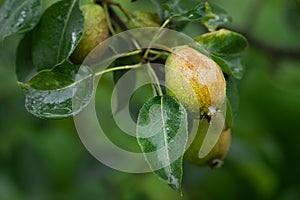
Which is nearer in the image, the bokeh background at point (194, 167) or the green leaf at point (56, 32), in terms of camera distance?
the green leaf at point (56, 32)

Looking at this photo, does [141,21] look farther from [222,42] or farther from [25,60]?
[25,60]

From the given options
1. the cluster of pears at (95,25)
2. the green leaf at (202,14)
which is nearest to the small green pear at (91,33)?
the cluster of pears at (95,25)

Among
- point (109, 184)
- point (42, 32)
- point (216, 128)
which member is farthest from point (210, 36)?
point (109, 184)

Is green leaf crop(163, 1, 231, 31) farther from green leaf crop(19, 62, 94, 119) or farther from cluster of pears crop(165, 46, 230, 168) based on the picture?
green leaf crop(19, 62, 94, 119)

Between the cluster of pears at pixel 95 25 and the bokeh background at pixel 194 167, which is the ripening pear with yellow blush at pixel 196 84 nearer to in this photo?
the cluster of pears at pixel 95 25

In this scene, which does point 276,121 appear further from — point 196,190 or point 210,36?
point 210,36

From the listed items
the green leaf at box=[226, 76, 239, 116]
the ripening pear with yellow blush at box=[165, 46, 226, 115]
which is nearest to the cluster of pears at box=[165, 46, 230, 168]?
the ripening pear with yellow blush at box=[165, 46, 226, 115]
